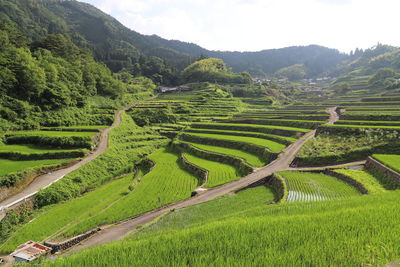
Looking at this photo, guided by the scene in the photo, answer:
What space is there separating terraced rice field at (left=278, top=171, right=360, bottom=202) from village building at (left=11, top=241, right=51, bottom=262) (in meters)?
14.3

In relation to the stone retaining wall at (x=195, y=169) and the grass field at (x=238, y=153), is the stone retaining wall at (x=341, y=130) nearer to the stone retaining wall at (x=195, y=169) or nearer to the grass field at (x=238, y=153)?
the grass field at (x=238, y=153)

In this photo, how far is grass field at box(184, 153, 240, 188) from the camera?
70.4 feet

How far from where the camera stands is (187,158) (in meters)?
30.0

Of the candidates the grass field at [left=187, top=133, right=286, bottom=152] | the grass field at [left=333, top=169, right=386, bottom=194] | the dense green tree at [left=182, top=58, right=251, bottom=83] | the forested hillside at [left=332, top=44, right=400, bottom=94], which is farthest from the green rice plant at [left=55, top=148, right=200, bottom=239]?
the dense green tree at [left=182, top=58, right=251, bottom=83]

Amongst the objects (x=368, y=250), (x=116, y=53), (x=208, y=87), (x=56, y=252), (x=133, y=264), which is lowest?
(x=56, y=252)

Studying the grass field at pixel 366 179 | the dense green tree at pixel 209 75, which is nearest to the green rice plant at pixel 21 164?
the grass field at pixel 366 179

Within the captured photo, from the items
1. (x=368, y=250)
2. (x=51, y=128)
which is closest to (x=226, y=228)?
(x=368, y=250)

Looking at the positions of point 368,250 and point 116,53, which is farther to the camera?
point 116,53

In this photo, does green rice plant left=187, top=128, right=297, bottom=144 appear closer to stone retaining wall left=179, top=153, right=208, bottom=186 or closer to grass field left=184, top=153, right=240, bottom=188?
grass field left=184, top=153, right=240, bottom=188

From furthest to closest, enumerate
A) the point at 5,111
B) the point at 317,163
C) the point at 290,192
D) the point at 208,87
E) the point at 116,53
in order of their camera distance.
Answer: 1. the point at 116,53
2. the point at 208,87
3. the point at 5,111
4. the point at 317,163
5. the point at 290,192

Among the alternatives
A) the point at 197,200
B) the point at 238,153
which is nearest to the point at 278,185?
the point at 197,200

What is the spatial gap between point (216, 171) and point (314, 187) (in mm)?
9937

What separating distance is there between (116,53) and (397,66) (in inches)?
5107

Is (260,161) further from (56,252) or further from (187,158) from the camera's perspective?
(56,252)
